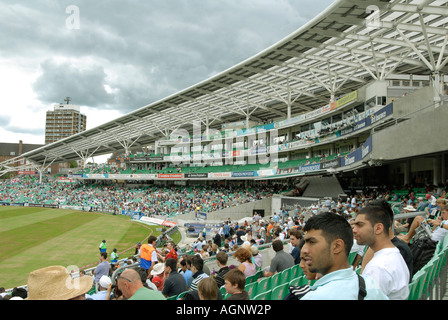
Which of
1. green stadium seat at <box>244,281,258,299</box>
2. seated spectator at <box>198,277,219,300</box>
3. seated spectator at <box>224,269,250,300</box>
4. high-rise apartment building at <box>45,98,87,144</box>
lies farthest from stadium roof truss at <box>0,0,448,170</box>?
high-rise apartment building at <box>45,98,87,144</box>

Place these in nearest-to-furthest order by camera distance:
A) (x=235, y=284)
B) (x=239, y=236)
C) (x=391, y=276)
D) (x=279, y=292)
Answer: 1. (x=391, y=276)
2. (x=235, y=284)
3. (x=279, y=292)
4. (x=239, y=236)

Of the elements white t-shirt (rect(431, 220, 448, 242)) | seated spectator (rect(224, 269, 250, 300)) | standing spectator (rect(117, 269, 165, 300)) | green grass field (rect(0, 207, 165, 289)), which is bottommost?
green grass field (rect(0, 207, 165, 289))

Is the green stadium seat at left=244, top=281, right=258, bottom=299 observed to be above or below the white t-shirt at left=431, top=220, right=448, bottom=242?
below

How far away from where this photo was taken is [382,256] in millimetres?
2930

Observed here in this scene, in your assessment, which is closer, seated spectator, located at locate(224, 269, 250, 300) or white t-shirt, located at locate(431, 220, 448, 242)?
seated spectator, located at locate(224, 269, 250, 300)

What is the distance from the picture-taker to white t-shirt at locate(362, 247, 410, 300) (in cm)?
277

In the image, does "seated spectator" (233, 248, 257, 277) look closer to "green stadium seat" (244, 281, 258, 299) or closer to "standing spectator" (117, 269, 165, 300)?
"green stadium seat" (244, 281, 258, 299)

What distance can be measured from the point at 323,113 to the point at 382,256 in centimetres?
3359

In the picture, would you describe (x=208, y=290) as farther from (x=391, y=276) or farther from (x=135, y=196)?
(x=135, y=196)

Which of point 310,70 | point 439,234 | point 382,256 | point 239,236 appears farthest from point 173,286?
point 310,70

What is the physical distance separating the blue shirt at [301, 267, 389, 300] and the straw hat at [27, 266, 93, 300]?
7.11 feet

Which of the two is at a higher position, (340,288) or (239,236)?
(340,288)

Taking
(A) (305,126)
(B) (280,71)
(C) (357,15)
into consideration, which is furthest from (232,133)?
(C) (357,15)
